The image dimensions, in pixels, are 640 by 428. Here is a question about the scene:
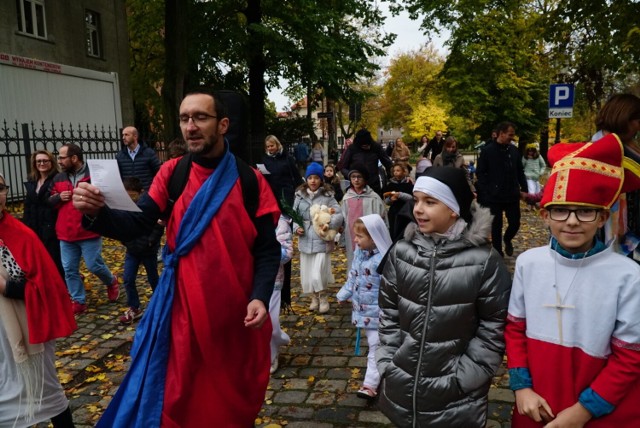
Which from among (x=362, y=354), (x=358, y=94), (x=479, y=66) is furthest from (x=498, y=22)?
(x=362, y=354)

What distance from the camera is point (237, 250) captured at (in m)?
2.79

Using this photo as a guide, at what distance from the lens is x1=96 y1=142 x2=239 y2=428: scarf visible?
263 cm

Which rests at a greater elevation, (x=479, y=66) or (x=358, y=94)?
(x=479, y=66)

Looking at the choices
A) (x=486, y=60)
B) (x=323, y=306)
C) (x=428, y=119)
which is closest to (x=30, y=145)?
(x=323, y=306)

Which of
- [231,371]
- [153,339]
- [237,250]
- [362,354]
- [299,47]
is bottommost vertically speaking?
[362,354]

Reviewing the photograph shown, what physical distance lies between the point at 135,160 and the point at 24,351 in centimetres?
546

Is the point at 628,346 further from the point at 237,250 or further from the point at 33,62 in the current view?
the point at 33,62

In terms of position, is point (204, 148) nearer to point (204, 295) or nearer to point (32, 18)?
point (204, 295)

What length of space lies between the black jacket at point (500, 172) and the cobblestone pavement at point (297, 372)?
2.95 metres

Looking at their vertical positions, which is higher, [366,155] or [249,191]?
[366,155]

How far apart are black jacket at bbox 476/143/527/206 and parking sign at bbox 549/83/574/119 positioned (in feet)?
12.7

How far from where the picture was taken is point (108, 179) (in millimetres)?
2539

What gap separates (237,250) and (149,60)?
26.7m

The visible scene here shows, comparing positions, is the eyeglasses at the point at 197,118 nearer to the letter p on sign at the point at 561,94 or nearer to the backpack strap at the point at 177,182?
the backpack strap at the point at 177,182
